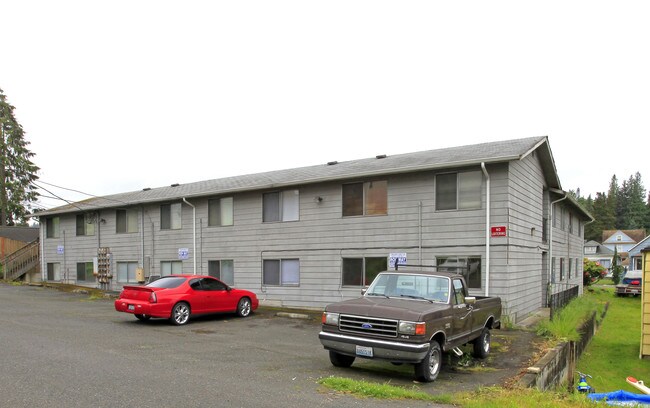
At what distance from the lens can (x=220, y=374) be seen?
6.96 m

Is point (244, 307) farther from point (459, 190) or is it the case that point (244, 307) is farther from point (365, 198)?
point (459, 190)

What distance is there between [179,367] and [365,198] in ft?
29.7

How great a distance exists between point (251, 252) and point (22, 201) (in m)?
39.9

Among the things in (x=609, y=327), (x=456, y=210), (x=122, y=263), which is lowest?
(x=609, y=327)

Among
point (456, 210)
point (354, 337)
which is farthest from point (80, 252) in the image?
point (354, 337)

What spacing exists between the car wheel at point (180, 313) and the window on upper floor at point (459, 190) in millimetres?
7770

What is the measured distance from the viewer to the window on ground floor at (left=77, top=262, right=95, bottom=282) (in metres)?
24.6

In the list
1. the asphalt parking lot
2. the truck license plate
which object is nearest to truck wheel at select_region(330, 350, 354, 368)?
the asphalt parking lot

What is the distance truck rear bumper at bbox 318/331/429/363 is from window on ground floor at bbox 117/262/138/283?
17532mm

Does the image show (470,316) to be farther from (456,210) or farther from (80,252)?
(80,252)

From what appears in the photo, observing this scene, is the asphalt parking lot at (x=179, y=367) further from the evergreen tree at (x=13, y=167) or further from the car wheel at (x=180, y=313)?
the evergreen tree at (x=13, y=167)

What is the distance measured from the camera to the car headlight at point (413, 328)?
671cm

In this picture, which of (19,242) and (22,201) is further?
(22,201)

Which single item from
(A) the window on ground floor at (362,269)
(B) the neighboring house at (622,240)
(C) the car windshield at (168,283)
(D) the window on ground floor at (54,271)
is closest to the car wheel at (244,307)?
(C) the car windshield at (168,283)
